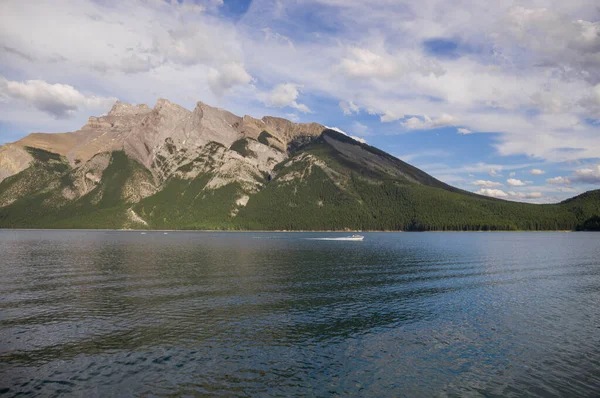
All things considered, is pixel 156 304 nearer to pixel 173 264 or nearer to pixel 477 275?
pixel 173 264

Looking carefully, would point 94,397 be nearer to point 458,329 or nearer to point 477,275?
point 458,329

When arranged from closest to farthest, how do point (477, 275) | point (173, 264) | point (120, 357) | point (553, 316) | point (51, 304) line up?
1. point (120, 357)
2. point (553, 316)
3. point (51, 304)
4. point (477, 275)
5. point (173, 264)

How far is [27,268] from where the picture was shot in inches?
3457

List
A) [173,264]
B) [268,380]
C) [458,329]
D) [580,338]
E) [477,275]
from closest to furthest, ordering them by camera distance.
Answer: [268,380] → [580,338] → [458,329] → [477,275] → [173,264]

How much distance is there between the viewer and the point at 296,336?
127ft

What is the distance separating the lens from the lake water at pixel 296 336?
91.0ft

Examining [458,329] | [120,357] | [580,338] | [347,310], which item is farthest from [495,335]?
[120,357]

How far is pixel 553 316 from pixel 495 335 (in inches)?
538

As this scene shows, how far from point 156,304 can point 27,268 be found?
5727 cm

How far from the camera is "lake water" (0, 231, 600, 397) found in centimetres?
2774

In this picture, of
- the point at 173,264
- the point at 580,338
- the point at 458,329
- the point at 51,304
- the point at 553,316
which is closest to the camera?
the point at 580,338

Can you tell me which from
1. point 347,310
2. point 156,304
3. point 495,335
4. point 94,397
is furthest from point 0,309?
point 495,335

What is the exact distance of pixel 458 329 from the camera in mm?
41875

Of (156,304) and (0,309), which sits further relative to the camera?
(156,304)
